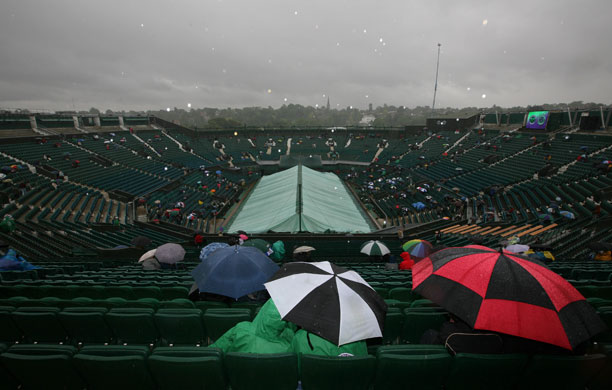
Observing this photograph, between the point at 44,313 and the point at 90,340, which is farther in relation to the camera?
the point at 90,340

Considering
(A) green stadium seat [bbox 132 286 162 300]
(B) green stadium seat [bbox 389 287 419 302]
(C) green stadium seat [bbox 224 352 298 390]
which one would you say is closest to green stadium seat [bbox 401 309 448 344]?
(B) green stadium seat [bbox 389 287 419 302]

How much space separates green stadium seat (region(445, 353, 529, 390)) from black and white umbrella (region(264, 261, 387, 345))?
91cm

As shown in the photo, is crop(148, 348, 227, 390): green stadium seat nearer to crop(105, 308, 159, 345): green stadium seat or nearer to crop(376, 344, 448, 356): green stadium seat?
crop(105, 308, 159, 345): green stadium seat

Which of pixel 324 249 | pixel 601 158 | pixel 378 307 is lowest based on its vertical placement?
pixel 324 249

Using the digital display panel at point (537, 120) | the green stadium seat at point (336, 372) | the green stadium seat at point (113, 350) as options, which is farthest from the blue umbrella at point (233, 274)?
the digital display panel at point (537, 120)

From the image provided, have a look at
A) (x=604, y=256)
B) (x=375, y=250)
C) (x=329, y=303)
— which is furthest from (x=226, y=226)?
(x=604, y=256)

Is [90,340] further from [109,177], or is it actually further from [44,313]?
[109,177]

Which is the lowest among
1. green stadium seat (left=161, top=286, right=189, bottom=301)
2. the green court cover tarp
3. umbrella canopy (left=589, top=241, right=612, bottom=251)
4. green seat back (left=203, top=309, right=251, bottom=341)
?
the green court cover tarp

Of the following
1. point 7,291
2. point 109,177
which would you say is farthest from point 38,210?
point 7,291

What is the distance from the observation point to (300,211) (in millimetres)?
16953

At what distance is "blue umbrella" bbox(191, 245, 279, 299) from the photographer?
469cm

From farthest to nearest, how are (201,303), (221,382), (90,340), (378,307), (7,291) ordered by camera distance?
(7,291), (201,303), (90,340), (378,307), (221,382)

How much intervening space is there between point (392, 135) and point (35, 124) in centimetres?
5398

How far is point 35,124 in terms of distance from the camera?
31.8 meters
